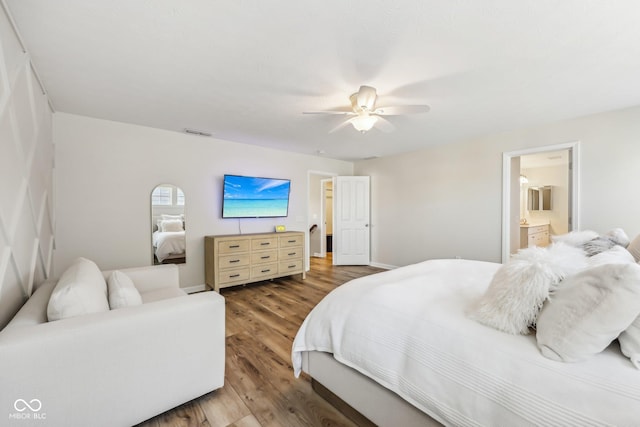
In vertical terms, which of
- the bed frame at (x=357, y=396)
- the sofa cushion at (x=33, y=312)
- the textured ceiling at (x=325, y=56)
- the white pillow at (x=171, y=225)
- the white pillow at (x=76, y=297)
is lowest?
the bed frame at (x=357, y=396)

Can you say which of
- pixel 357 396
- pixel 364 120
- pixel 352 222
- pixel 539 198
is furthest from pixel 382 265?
pixel 357 396

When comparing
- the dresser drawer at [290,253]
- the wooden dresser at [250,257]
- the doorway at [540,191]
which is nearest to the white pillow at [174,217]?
the wooden dresser at [250,257]

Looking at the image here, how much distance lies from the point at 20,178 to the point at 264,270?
287 cm

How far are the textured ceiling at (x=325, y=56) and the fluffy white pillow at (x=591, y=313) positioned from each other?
1471 millimetres

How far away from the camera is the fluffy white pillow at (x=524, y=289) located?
105cm

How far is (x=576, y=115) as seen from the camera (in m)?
3.09

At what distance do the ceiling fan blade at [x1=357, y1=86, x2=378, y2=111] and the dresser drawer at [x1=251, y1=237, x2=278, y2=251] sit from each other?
2.58 metres

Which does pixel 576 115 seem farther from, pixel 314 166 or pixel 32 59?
pixel 32 59

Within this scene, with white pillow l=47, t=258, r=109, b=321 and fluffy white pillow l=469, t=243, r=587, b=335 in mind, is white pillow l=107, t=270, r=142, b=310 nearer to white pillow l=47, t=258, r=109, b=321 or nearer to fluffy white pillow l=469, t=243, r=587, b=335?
white pillow l=47, t=258, r=109, b=321

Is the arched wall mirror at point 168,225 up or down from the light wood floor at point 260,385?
up

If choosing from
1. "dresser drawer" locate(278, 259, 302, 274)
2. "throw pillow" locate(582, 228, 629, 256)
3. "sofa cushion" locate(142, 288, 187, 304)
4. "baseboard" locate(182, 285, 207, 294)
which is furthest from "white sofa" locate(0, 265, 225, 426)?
"throw pillow" locate(582, 228, 629, 256)

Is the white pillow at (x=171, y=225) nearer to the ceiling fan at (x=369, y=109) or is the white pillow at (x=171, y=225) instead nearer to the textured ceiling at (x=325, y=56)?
the textured ceiling at (x=325, y=56)

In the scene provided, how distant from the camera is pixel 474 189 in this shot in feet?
13.5

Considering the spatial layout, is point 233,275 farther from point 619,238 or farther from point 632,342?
point 619,238
